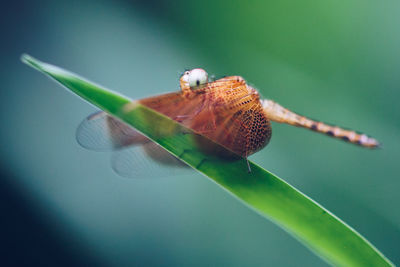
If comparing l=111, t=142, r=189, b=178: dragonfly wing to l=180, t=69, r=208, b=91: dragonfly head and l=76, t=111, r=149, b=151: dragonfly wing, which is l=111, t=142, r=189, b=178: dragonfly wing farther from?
l=180, t=69, r=208, b=91: dragonfly head

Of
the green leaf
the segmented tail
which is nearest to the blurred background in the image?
the segmented tail

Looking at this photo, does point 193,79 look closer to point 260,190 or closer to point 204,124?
point 204,124

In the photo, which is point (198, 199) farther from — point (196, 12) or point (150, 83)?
point (196, 12)

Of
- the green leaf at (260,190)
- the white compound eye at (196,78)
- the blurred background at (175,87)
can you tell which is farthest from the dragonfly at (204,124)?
the blurred background at (175,87)

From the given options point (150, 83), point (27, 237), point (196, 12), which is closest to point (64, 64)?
point (150, 83)

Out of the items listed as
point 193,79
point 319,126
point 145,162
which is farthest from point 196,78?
point 319,126
